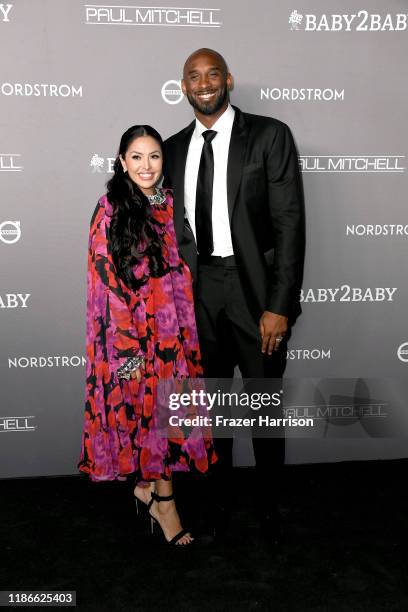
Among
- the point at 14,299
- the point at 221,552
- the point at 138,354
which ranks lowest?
the point at 221,552

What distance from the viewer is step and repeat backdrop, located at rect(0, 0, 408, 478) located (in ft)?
8.26

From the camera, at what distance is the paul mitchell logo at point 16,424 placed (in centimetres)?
283

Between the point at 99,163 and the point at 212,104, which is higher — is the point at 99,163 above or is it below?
below

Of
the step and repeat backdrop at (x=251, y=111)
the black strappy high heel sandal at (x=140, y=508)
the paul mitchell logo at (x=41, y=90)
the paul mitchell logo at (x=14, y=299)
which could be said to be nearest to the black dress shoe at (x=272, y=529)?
the black strappy high heel sandal at (x=140, y=508)

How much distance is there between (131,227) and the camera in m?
2.06

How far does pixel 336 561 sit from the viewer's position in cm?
214

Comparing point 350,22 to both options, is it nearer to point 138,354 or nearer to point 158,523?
point 138,354

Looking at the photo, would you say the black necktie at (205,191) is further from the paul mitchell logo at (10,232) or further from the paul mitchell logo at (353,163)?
the paul mitchell logo at (10,232)

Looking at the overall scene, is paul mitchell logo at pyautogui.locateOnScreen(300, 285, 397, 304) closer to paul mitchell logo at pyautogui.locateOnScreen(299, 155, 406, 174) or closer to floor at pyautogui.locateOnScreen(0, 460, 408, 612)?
paul mitchell logo at pyautogui.locateOnScreen(299, 155, 406, 174)

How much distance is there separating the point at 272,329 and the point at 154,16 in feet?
5.11

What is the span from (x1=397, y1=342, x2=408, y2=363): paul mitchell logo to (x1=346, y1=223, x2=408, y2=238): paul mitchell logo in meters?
0.59

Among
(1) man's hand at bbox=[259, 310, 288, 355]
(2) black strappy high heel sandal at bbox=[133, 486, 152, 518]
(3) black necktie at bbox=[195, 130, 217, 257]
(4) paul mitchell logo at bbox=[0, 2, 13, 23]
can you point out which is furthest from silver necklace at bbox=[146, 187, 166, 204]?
(2) black strappy high heel sandal at bbox=[133, 486, 152, 518]

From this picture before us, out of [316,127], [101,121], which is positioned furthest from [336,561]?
[101,121]

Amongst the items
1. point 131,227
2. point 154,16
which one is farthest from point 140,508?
point 154,16
